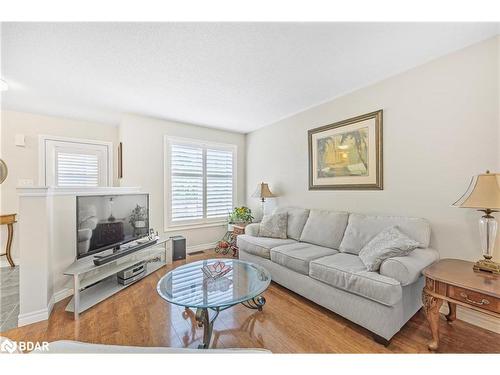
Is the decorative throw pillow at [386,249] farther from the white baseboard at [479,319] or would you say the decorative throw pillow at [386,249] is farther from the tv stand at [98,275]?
the tv stand at [98,275]

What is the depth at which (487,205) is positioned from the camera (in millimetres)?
1535

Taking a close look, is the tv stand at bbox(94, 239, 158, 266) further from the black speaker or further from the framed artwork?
the framed artwork

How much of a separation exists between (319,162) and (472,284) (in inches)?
81.8

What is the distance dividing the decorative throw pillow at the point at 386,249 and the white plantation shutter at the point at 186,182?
3014 millimetres

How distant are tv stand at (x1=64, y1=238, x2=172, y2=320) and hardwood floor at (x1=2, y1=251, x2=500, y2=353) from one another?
0.44 feet

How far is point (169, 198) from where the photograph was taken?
3787mm

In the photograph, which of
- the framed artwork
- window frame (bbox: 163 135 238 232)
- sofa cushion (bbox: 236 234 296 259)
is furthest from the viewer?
window frame (bbox: 163 135 238 232)

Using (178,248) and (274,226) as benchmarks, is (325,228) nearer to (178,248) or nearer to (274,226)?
(274,226)

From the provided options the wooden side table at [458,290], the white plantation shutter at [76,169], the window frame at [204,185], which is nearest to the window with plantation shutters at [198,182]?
the window frame at [204,185]

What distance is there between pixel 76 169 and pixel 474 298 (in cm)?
517

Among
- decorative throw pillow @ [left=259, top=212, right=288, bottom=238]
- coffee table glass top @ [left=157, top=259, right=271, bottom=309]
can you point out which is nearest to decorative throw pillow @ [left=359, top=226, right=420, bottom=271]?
coffee table glass top @ [left=157, top=259, right=271, bottom=309]

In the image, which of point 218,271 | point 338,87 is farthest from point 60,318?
point 338,87

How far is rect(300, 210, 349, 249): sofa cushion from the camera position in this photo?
259cm

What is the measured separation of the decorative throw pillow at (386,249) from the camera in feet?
5.82
